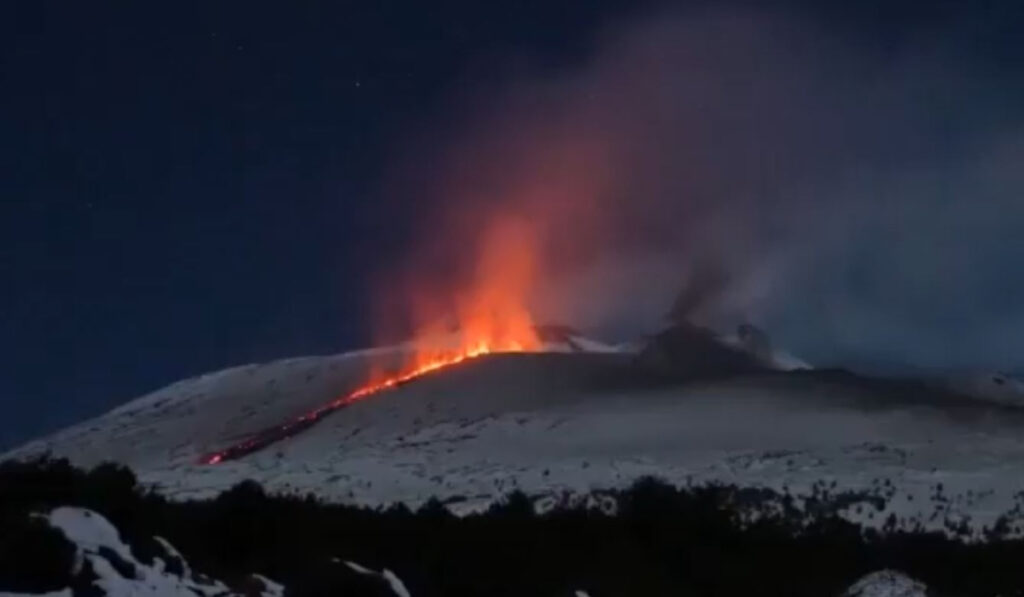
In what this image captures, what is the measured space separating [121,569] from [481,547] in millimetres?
18588

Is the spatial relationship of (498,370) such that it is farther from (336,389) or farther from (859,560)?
(859,560)

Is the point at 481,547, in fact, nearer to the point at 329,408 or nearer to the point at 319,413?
the point at 319,413

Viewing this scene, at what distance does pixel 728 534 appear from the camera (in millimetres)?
43312

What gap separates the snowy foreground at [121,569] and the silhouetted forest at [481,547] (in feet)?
0.57

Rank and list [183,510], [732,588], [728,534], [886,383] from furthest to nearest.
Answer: [886,383] → [728,534] → [732,588] → [183,510]

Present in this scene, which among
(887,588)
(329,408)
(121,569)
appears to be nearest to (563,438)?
(329,408)

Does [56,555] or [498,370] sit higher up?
[498,370]

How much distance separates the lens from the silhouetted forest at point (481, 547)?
17422 millimetres

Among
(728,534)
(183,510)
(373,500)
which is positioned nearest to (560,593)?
(183,510)

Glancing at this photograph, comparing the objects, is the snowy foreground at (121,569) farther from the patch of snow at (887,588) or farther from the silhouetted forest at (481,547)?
the patch of snow at (887,588)

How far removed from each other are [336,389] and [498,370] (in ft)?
41.2

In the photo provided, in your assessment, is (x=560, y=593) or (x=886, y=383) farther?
(x=886, y=383)

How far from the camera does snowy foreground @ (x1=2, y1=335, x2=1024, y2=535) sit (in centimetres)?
8600

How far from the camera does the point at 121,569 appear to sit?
1472cm
